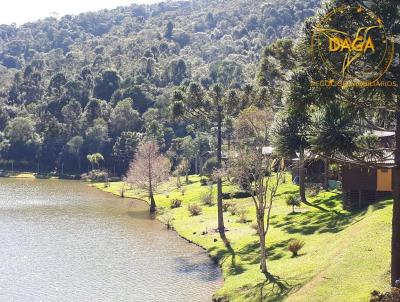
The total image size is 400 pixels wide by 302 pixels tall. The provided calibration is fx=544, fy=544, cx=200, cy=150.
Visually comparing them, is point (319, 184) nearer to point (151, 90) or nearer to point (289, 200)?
point (289, 200)

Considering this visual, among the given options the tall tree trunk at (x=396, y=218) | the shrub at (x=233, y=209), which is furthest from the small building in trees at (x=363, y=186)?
the tall tree trunk at (x=396, y=218)

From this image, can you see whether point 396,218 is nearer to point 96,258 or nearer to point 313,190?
point 96,258

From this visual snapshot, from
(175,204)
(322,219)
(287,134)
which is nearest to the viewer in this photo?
(287,134)

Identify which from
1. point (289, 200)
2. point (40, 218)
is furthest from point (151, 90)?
point (289, 200)

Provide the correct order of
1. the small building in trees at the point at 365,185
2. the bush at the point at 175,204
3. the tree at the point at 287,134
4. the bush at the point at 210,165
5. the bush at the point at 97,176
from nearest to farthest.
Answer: the tree at the point at 287,134, the small building in trees at the point at 365,185, the bush at the point at 175,204, the bush at the point at 210,165, the bush at the point at 97,176

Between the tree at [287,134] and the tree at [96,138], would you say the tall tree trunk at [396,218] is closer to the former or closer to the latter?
the tree at [287,134]

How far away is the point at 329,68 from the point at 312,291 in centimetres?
1319

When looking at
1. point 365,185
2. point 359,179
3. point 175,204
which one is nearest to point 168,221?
point 175,204

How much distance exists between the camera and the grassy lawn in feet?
99.3

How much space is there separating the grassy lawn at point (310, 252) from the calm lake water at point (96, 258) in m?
2.18

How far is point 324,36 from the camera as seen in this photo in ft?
77.6

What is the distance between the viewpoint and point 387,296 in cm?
2369
